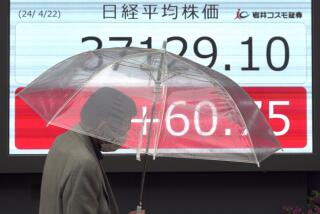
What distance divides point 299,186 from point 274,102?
782 millimetres

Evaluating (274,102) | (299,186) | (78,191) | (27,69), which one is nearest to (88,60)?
(78,191)

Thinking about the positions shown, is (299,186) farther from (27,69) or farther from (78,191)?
(78,191)

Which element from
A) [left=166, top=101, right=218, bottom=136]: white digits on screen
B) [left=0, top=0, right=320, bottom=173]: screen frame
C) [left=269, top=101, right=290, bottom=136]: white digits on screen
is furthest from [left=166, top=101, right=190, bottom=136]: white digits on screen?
[left=269, top=101, right=290, bottom=136]: white digits on screen

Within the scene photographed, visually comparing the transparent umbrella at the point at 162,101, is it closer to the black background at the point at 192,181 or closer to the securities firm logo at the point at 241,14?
the black background at the point at 192,181

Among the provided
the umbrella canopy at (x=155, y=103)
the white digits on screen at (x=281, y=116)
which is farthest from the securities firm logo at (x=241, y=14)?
the umbrella canopy at (x=155, y=103)

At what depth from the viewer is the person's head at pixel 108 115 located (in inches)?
132

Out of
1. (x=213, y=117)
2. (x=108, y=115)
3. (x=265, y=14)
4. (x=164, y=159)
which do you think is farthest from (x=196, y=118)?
(x=265, y=14)

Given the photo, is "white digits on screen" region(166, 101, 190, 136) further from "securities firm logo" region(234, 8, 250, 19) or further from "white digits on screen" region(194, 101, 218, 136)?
"securities firm logo" region(234, 8, 250, 19)

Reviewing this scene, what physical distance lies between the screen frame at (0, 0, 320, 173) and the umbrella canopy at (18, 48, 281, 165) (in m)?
2.13

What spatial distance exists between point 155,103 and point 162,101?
41 mm

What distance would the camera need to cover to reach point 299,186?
19.7 ft

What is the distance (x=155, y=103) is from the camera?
352 centimetres

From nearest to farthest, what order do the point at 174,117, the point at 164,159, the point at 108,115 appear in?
the point at 108,115, the point at 174,117, the point at 164,159

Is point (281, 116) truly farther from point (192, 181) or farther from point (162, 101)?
point (162, 101)
